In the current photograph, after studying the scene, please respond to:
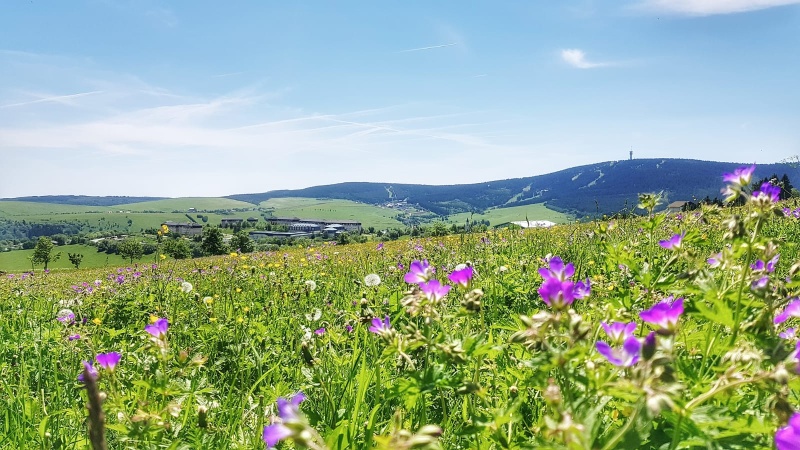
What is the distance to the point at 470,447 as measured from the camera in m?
1.96

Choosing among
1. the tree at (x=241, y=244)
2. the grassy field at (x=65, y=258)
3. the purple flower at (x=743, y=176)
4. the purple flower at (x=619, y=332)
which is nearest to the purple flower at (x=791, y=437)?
the purple flower at (x=619, y=332)

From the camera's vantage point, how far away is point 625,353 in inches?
49.8

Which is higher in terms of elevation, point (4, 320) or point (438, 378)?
point (438, 378)

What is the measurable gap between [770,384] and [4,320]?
743cm

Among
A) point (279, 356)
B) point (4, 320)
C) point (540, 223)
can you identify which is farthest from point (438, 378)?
point (540, 223)

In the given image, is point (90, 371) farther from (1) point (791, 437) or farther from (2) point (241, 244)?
(2) point (241, 244)

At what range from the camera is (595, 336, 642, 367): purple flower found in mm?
1221

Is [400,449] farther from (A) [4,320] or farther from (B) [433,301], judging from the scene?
(A) [4,320]

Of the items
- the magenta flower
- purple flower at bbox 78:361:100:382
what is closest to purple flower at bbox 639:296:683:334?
the magenta flower

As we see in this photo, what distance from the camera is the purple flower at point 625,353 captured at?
122cm

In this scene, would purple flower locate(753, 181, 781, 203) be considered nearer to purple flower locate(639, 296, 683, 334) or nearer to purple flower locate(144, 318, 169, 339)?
purple flower locate(639, 296, 683, 334)

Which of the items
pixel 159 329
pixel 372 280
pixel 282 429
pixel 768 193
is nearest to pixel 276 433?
pixel 282 429

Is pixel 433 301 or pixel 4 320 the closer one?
pixel 433 301

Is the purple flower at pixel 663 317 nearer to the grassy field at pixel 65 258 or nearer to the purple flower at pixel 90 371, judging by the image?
the purple flower at pixel 90 371
